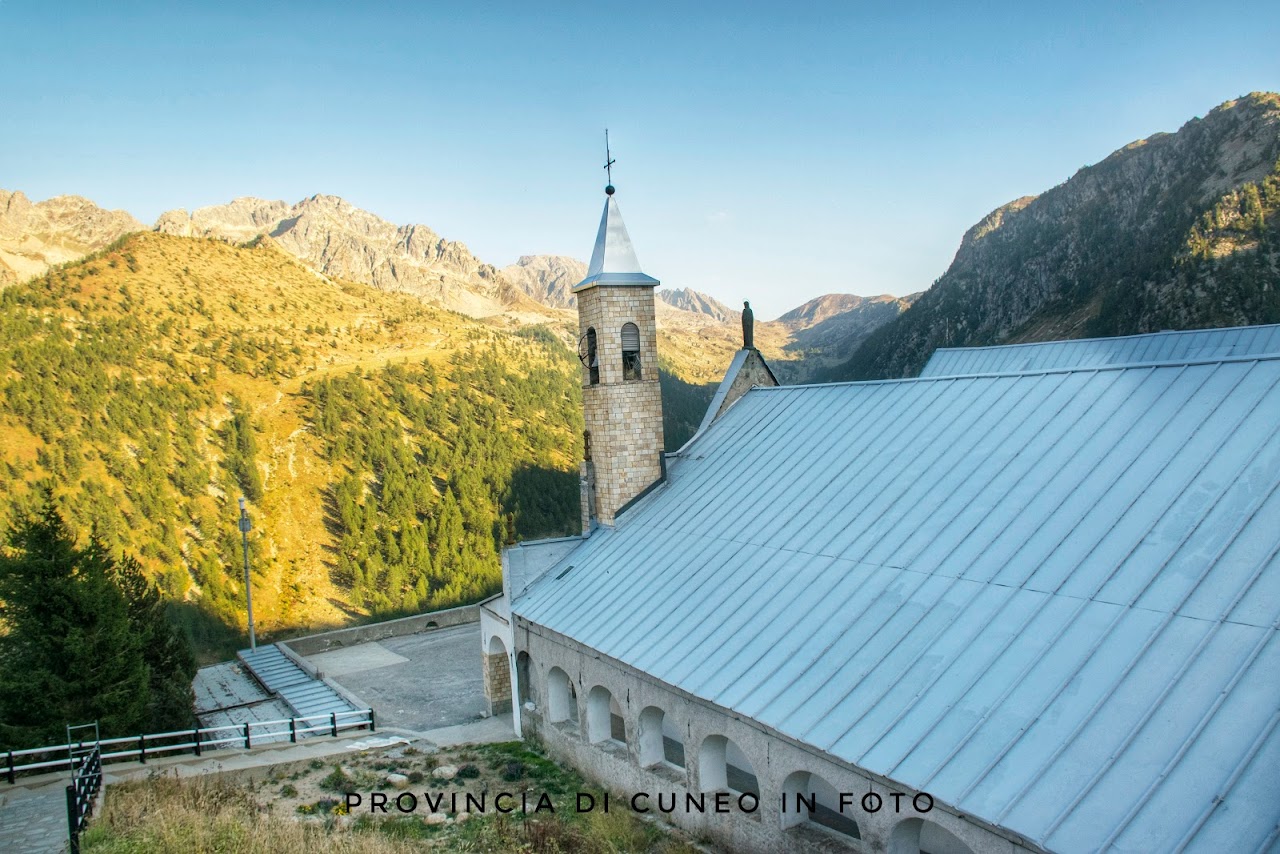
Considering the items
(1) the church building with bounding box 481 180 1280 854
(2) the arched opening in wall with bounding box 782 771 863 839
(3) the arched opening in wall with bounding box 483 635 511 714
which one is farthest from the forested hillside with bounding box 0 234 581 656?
(2) the arched opening in wall with bounding box 782 771 863 839

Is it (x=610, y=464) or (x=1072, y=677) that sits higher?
(x=610, y=464)

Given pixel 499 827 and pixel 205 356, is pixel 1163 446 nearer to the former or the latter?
pixel 499 827

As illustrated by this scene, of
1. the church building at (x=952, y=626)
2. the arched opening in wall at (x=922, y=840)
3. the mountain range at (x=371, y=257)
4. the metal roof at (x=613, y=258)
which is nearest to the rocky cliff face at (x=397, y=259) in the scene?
the mountain range at (x=371, y=257)

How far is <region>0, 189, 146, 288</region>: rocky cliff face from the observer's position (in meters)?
95.5

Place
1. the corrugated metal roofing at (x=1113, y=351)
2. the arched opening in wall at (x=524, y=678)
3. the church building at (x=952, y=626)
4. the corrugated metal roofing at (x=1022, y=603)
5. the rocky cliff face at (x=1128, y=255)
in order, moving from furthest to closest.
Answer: the rocky cliff face at (x=1128, y=255) < the corrugated metal roofing at (x=1113, y=351) < the arched opening in wall at (x=524, y=678) < the church building at (x=952, y=626) < the corrugated metal roofing at (x=1022, y=603)

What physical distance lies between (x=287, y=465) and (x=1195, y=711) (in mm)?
43828

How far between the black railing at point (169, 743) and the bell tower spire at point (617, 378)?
717 centimetres

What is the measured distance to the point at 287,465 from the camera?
146 ft

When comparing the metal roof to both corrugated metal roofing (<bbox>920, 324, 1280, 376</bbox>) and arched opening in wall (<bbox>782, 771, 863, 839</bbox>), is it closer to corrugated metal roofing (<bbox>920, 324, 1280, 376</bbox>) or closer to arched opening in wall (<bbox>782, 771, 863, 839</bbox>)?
corrugated metal roofing (<bbox>920, 324, 1280, 376</bbox>)

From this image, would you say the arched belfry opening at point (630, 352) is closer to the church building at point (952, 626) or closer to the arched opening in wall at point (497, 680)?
the church building at point (952, 626)

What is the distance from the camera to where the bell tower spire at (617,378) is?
1964 cm

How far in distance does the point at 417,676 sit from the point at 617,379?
38.8 ft

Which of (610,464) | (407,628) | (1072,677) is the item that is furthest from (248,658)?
(1072,677)

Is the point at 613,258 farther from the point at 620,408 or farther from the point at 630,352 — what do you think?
the point at 620,408
